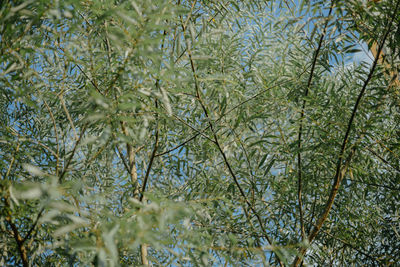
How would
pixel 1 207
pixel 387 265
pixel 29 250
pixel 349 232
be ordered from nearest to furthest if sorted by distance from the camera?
pixel 1 207
pixel 29 250
pixel 387 265
pixel 349 232

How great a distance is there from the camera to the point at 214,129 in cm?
239

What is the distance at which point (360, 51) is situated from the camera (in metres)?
2.27

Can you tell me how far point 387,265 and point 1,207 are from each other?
245 centimetres

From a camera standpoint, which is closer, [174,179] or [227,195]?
[227,195]

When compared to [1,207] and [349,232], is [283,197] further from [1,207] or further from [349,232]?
[1,207]

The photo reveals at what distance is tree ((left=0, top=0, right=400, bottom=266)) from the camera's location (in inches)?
76.8

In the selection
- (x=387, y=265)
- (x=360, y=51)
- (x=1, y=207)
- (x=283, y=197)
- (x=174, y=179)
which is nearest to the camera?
(x=1, y=207)

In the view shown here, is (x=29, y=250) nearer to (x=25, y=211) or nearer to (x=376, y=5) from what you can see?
(x=25, y=211)

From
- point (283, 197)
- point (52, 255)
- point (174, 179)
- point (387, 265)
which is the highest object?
point (174, 179)

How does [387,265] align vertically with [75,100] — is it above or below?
below

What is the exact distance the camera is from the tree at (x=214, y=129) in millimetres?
1951

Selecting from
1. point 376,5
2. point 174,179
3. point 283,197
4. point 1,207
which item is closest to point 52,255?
point 1,207

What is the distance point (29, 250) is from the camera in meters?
2.09

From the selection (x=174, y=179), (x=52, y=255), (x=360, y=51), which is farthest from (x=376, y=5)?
(x=52, y=255)
